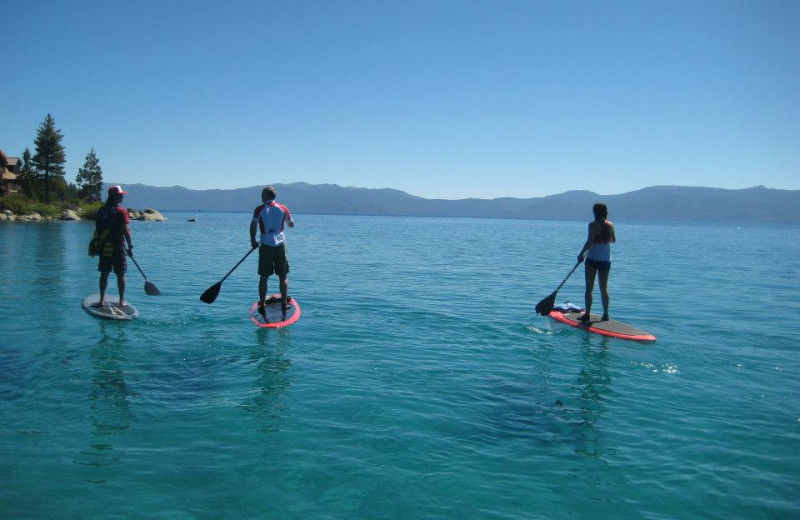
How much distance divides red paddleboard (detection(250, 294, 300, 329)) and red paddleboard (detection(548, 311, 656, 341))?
5.94m

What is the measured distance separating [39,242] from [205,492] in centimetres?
3581

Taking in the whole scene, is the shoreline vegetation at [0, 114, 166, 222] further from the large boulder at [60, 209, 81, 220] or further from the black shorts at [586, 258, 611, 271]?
the black shorts at [586, 258, 611, 271]

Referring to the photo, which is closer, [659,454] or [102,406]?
[659,454]

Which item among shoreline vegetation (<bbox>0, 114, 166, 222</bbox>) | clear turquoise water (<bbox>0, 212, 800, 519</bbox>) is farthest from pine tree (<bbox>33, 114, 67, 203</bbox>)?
clear turquoise water (<bbox>0, 212, 800, 519</bbox>)

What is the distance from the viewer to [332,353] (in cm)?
981

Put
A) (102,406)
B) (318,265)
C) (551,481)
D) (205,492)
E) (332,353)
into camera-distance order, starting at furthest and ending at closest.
→ (318,265), (332,353), (102,406), (551,481), (205,492)

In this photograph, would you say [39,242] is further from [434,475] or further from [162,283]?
[434,475]

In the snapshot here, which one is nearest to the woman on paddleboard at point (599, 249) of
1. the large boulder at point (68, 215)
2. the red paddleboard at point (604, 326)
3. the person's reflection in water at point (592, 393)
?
the red paddleboard at point (604, 326)

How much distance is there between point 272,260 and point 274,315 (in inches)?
53.0

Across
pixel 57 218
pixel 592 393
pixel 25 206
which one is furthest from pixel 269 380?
pixel 57 218

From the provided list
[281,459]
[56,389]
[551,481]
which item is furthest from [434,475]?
[56,389]

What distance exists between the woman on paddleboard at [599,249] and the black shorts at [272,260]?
6.08 m

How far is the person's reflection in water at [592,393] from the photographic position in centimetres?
632

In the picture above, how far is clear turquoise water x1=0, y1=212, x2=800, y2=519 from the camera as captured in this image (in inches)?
200
